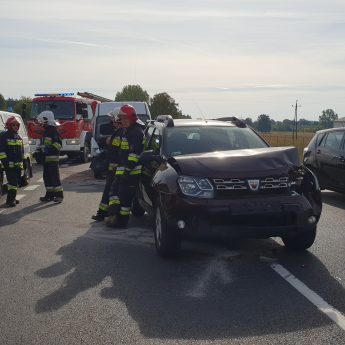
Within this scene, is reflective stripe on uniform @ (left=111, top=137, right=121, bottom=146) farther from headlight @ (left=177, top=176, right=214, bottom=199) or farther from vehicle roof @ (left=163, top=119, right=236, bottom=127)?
headlight @ (left=177, top=176, right=214, bottom=199)

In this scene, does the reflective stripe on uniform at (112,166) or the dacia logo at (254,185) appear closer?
the dacia logo at (254,185)

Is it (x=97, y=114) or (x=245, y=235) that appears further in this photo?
(x=97, y=114)

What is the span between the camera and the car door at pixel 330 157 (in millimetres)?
10977

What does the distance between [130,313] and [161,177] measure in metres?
2.24

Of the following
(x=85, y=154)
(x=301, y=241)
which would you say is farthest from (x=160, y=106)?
(x=301, y=241)

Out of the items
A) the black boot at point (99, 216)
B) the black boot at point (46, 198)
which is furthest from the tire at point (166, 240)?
the black boot at point (46, 198)

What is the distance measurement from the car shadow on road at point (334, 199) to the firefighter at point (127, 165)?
4.30 m

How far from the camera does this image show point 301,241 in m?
6.62

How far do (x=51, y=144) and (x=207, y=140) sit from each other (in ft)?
16.4

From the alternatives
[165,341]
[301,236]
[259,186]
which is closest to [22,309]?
[165,341]

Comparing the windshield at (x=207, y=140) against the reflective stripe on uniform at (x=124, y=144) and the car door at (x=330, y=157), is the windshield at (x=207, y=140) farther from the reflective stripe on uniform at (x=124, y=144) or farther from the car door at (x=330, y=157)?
the car door at (x=330, y=157)

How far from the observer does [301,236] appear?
6574mm

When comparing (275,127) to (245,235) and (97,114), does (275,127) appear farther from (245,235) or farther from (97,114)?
(245,235)

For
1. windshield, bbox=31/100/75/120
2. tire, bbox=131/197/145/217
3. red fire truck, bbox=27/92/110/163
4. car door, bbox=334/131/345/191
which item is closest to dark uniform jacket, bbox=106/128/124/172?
tire, bbox=131/197/145/217
